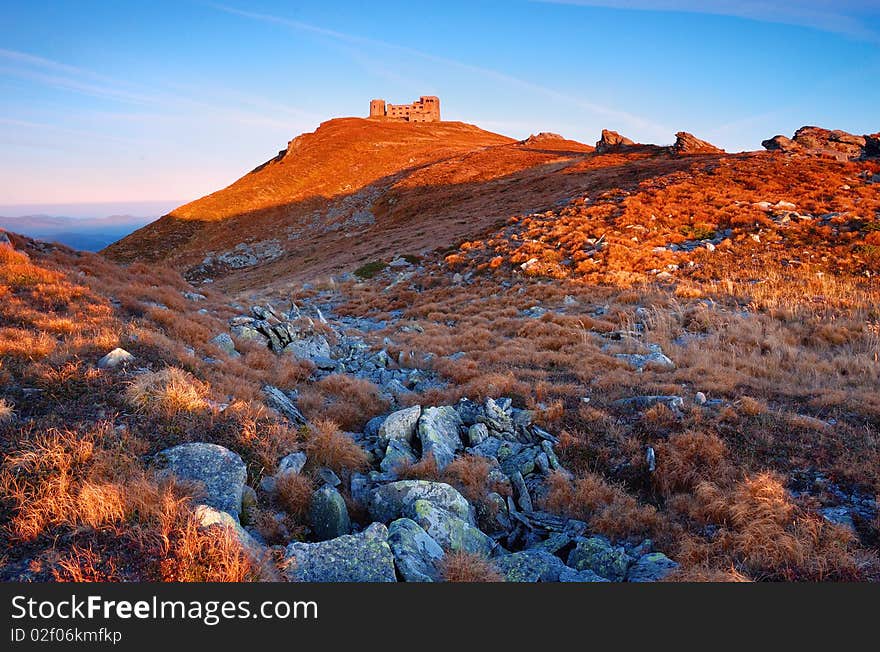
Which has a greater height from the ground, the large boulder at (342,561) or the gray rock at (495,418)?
the gray rock at (495,418)

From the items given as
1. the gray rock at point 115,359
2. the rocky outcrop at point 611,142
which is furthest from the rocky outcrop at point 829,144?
the gray rock at point 115,359

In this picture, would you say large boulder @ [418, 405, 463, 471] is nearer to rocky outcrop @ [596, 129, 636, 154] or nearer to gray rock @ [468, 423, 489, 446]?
gray rock @ [468, 423, 489, 446]

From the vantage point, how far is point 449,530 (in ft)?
15.8

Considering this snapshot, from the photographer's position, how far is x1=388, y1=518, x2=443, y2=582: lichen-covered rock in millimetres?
4059

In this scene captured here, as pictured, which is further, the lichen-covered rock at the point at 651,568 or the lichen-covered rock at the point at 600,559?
the lichen-covered rock at the point at 600,559

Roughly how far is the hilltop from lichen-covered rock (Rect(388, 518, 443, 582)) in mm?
26

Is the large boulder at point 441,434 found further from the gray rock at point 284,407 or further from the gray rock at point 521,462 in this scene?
the gray rock at point 284,407

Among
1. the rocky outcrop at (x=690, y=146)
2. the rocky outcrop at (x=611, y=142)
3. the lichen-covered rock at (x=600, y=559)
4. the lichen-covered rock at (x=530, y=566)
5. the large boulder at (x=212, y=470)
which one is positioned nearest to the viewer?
the lichen-covered rock at (x=530, y=566)

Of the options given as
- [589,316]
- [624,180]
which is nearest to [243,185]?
[624,180]

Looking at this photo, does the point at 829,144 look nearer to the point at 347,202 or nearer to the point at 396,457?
the point at 396,457

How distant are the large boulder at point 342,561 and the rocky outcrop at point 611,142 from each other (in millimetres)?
59618

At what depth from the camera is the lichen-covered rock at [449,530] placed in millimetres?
4715

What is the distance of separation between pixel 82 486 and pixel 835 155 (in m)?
48.0

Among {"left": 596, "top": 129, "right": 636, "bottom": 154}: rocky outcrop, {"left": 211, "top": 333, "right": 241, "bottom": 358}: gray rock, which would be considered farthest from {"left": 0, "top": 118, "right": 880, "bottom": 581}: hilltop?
{"left": 596, "top": 129, "right": 636, "bottom": 154}: rocky outcrop
